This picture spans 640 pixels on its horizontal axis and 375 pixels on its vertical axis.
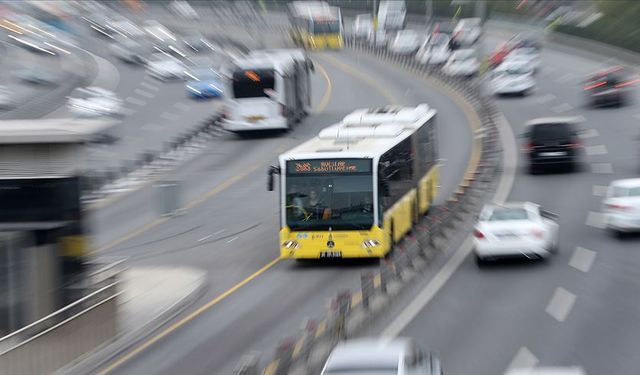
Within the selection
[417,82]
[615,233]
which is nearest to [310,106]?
[417,82]

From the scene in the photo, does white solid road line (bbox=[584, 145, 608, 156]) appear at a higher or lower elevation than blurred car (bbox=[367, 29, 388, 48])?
lower

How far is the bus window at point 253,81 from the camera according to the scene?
4894 cm

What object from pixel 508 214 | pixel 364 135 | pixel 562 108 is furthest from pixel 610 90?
pixel 508 214

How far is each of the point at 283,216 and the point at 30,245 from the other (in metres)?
8.49

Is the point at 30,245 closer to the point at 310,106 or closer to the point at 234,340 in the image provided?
the point at 234,340

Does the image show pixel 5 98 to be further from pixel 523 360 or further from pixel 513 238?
pixel 523 360

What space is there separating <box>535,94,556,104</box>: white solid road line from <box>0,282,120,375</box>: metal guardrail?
4313 centimetres

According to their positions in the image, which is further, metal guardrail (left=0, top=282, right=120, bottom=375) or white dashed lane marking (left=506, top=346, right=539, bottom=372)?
metal guardrail (left=0, top=282, right=120, bottom=375)

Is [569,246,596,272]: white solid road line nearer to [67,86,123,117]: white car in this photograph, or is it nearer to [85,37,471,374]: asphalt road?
[85,37,471,374]: asphalt road

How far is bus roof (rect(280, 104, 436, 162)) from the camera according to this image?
2600cm

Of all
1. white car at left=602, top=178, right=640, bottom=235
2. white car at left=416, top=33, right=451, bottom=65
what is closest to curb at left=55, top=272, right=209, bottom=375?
white car at left=602, top=178, right=640, bottom=235

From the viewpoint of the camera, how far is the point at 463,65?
73938 mm

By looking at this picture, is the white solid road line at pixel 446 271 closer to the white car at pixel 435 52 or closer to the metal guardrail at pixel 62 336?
the metal guardrail at pixel 62 336

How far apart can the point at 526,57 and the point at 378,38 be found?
29.4 meters
